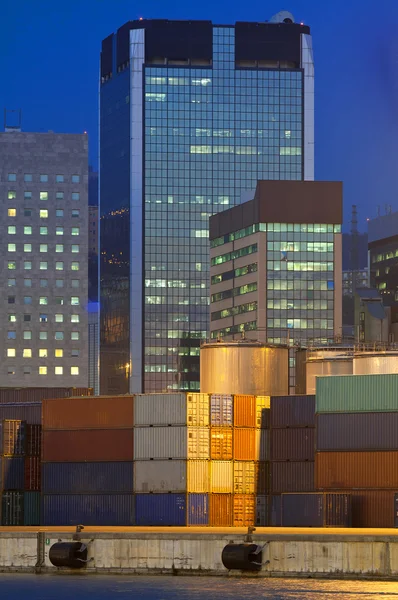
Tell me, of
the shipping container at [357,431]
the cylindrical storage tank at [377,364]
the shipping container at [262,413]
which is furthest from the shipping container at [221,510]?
the cylindrical storage tank at [377,364]

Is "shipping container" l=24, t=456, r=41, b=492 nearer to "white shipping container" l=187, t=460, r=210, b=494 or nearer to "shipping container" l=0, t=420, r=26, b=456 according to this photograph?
"shipping container" l=0, t=420, r=26, b=456

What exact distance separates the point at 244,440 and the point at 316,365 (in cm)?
3439

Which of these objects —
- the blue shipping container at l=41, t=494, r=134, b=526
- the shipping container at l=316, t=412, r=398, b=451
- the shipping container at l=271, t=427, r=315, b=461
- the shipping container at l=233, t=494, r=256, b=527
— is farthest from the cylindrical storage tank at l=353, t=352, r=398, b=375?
the blue shipping container at l=41, t=494, r=134, b=526

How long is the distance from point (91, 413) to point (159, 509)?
30.7 ft

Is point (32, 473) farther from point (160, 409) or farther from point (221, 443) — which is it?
point (221, 443)

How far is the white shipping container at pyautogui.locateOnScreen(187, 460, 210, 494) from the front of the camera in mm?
113125

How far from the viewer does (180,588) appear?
88.2m

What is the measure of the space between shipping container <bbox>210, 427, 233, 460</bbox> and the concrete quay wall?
19.8 meters

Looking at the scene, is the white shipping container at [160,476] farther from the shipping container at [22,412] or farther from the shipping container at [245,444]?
the shipping container at [22,412]

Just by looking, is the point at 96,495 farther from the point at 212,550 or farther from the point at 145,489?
the point at 212,550

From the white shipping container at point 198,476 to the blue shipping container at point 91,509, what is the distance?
4419mm

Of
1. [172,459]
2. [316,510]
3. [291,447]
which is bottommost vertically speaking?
[316,510]

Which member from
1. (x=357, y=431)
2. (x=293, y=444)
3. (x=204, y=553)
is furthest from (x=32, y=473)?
(x=204, y=553)

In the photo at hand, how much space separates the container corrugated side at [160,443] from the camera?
114 metres
